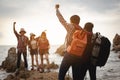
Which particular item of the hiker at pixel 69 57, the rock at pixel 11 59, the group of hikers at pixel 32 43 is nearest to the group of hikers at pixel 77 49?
the hiker at pixel 69 57

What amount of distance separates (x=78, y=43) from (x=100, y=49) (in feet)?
2.29

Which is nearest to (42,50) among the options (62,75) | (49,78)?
(49,78)

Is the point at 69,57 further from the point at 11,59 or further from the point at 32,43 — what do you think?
the point at 11,59

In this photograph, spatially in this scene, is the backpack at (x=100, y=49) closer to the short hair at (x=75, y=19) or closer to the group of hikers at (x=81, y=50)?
the group of hikers at (x=81, y=50)

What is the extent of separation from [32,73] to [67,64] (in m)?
9.80

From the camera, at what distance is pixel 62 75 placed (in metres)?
8.56

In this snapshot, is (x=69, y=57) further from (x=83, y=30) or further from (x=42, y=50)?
(x=42, y=50)

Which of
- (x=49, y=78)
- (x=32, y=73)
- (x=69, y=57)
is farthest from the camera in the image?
(x=32, y=73)

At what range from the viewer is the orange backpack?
826 centimetres

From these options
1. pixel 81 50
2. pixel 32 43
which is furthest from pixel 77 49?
pixel 32 43

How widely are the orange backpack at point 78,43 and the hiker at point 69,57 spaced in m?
0.14

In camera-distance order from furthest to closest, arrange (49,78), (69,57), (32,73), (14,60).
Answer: (14,60) → (32,73) → (49,78) → (69,57)

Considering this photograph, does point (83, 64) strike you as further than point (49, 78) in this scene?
No

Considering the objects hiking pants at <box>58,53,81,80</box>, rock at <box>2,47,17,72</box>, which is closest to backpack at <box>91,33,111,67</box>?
hiking pants at <box>58,53,81,80</box>
